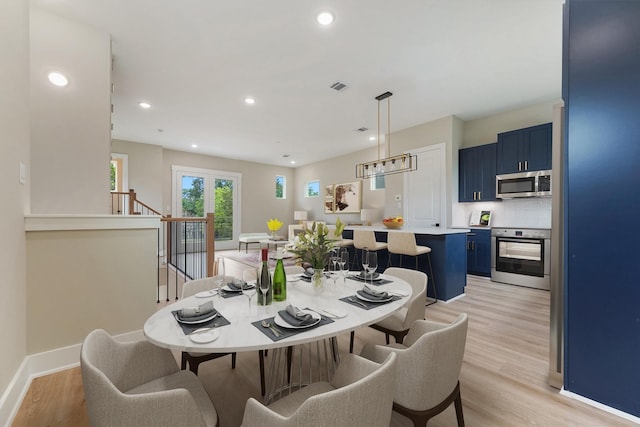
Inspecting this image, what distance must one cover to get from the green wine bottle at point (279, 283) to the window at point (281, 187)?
27.4 ft

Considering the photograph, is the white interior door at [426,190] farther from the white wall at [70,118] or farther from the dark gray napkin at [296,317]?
the white wall at [70,118]

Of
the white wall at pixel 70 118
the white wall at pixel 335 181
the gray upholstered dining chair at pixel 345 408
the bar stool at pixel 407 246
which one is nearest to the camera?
the gray upholstered dining chair at pixel 345 408

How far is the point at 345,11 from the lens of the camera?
97.8 inches

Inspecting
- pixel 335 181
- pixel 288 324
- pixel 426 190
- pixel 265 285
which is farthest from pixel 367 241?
pixel 335 181

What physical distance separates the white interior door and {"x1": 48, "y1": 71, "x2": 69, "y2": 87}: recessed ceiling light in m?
5.40

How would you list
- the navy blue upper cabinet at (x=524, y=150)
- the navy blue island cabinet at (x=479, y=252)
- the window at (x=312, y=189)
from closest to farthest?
the navy blue upper cabinet at (x=524, y=150)
the navy blue island cabinet at (x=479, y=252)
the window at (x=312, y=189)

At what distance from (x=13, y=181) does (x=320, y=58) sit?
9.92 feet

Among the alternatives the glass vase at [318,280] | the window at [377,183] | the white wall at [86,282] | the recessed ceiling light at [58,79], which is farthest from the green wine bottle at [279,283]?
the window at [377,183]

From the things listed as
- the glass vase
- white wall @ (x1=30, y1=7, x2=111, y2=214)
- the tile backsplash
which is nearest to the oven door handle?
the tile backsplash

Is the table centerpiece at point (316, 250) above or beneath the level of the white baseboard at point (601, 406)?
above

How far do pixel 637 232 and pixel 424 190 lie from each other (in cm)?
407

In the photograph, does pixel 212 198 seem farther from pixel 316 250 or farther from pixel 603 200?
pixel 603 200

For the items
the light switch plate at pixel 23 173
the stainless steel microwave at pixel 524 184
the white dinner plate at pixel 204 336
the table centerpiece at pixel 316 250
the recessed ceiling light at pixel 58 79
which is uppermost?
the recessed ceiling light at pixel 58 79

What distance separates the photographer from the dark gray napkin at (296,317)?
1191 millimetres
